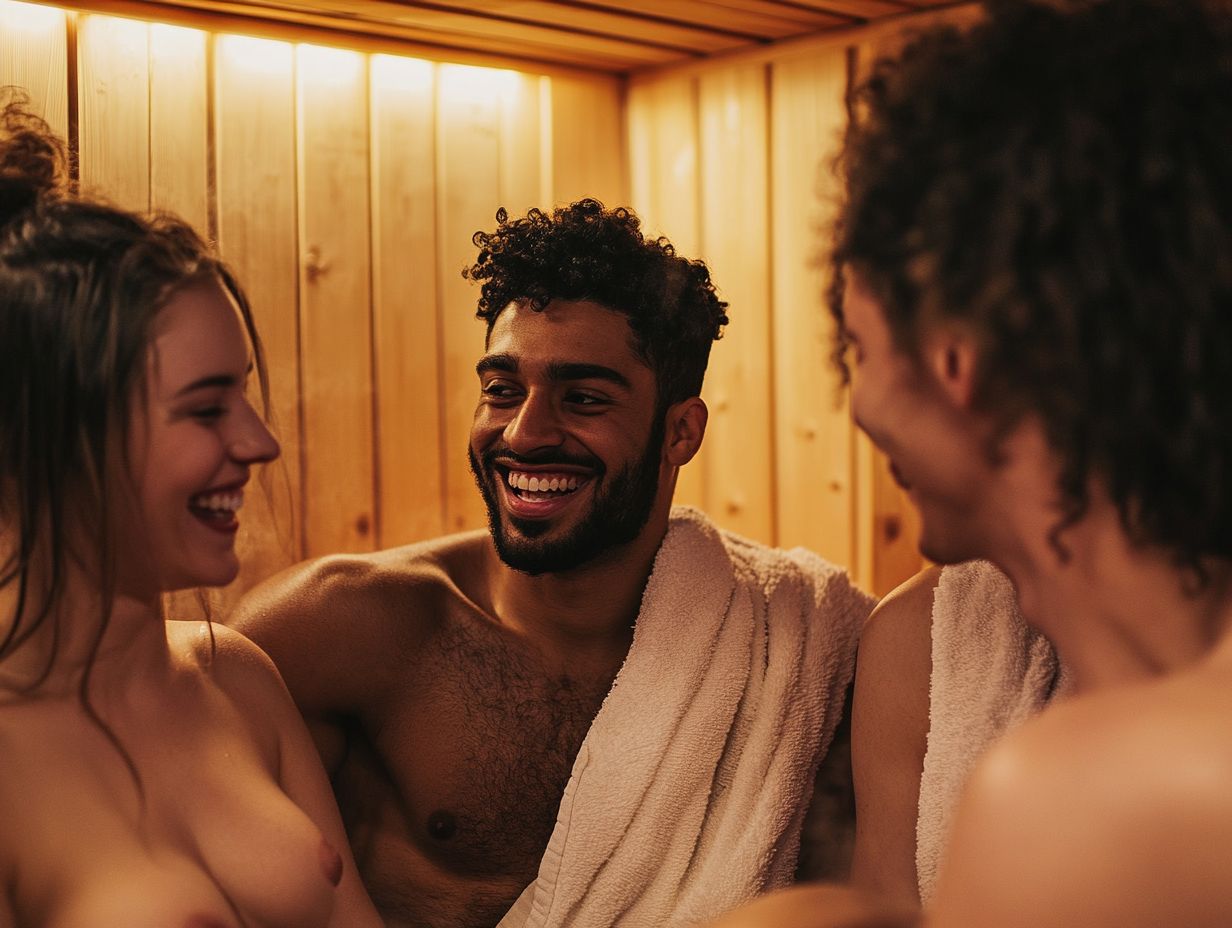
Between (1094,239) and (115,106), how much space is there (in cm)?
178

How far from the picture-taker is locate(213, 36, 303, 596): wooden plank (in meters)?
2.36

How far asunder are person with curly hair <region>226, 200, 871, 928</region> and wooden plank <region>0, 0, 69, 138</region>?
735 millimetres

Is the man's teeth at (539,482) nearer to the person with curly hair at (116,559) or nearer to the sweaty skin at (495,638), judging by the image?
the sweaty skin at (495,638)

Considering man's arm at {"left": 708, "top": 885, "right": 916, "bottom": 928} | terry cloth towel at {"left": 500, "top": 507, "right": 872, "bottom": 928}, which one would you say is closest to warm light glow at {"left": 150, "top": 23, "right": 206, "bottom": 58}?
terry cloth towel at {"left": 500, "top": 507, "right": 872, "bottom": 928}

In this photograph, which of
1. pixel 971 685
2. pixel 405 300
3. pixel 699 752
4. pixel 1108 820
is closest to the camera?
pixel 1108 820

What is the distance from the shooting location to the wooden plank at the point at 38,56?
2076 mm

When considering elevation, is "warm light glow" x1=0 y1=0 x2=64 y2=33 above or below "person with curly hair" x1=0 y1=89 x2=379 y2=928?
above

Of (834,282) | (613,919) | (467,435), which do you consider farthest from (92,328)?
(467,435)

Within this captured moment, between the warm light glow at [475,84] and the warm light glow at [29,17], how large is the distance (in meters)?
0.74

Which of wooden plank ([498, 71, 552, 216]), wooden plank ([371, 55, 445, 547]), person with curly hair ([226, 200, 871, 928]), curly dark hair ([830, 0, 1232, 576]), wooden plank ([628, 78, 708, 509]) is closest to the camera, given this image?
curly dark hair ([830, 0, 1232, 576])

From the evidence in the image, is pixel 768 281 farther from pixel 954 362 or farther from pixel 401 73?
pixel 954 362

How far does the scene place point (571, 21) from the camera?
7.91 feet

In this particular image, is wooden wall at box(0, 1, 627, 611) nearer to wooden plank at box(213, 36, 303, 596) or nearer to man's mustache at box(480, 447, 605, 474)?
wooden plank at box(213, 36, 303, 596)

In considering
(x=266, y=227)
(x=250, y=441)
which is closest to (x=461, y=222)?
(x=266, y=227)
